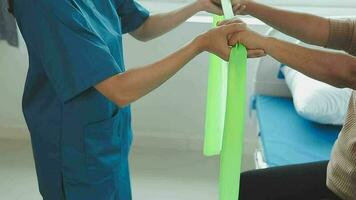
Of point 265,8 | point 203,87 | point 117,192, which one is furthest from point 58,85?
point 203,87

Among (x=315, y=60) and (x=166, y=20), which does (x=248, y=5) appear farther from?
(x=315, y=60)

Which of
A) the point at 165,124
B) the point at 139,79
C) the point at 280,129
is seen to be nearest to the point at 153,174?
the point at 165,124

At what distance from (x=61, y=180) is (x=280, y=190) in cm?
70

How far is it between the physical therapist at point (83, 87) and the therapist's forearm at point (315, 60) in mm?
53

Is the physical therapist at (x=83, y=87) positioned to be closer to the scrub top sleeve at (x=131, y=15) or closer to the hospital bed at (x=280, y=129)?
the scrub top sleeve at (x=131, y=15)

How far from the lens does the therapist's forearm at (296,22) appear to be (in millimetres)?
1380

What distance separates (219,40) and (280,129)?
79cm

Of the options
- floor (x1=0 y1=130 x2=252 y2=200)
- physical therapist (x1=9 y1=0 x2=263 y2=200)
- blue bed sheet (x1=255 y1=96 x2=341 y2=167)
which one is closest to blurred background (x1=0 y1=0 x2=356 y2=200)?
floor (x1=0 y1=130 x2=252 y2=200)

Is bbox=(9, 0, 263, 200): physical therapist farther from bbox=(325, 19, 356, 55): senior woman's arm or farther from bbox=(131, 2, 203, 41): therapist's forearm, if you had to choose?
bbox=(325, 19, 356, 55): senior woman's arm

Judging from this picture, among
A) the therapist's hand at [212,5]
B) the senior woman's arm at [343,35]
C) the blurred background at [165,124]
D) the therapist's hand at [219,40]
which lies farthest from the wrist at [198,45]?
the blurred background at [165,124]

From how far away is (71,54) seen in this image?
103 cm

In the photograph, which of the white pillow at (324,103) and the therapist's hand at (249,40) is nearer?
the therapist's hand at (249,40)

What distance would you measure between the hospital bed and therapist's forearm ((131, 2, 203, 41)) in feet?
1.87

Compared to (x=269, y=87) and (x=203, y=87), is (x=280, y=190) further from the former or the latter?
(x=203, y=87)
